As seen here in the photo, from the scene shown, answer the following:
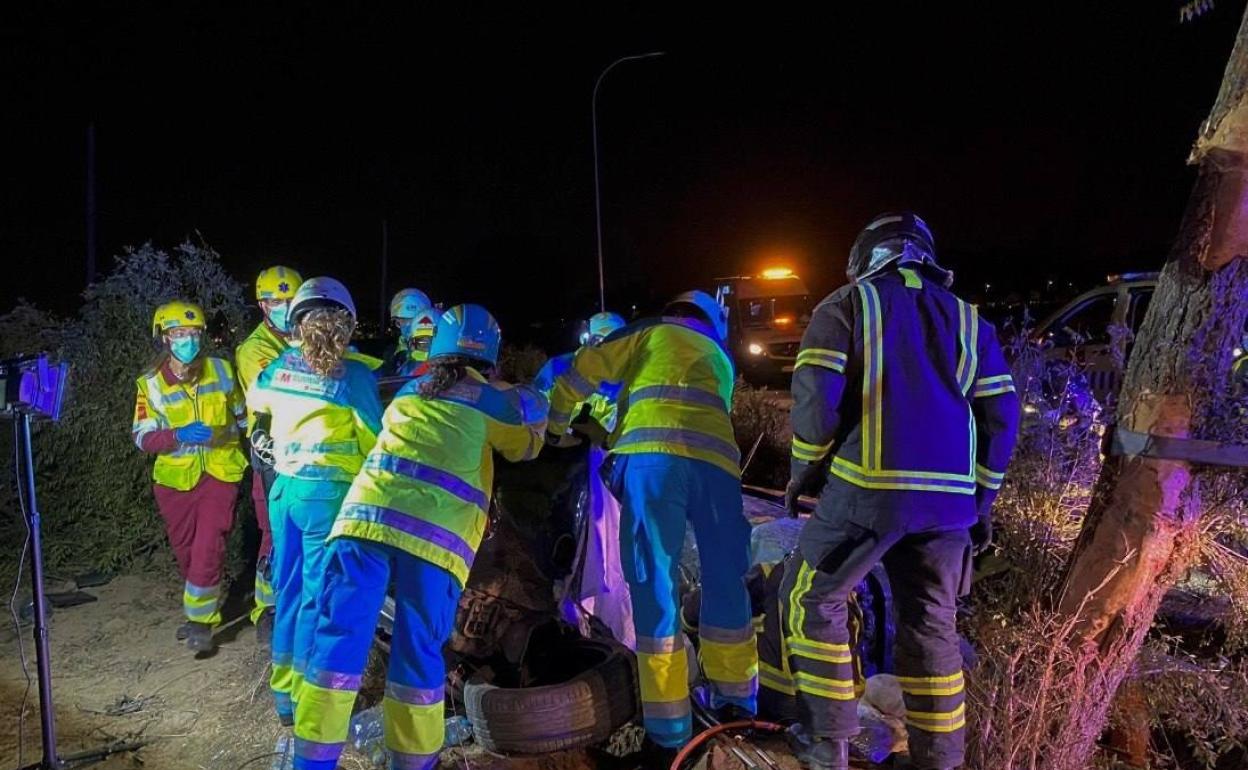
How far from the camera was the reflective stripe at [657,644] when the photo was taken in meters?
3.35

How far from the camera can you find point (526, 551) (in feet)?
11.7

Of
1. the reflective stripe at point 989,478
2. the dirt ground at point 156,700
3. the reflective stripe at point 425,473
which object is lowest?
the dirt ground at point 156,700

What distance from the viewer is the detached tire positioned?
323 cm

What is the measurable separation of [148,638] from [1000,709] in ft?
15.6

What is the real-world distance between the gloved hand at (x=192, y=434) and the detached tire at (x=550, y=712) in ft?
7.85

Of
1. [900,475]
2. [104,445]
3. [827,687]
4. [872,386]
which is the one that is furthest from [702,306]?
[104,445]

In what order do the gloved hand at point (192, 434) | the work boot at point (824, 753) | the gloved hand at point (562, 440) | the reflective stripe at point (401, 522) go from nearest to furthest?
the reflective stripe at point (401, 522) < the work boot at point (824, 753) < the gloved hand at point (562, 440) < the gloved hand at point (192, 434)

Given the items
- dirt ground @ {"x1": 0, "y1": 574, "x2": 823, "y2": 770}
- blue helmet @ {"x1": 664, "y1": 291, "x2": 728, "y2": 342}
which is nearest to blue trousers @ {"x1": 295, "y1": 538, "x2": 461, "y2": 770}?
dirt ground @ {"x1": 0, "y1": 574, "x2": 823, "y2": 770}

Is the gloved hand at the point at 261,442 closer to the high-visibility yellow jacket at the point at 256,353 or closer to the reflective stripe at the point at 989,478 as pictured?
the high-visibility yellow jacket at the point at 256,353

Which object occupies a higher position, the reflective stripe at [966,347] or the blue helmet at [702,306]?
the blue helmet at [702,306]

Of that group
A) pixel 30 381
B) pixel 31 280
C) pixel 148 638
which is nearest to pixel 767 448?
pixel 148 638

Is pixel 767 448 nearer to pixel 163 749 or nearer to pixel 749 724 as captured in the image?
pixel 749 724

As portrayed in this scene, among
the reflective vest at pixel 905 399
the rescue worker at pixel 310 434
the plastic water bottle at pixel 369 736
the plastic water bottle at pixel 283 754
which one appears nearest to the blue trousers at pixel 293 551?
the rescue worker at pixel 310 434

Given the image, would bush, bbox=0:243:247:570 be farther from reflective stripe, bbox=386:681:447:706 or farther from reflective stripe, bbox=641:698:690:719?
reflective stripe, bbox=641:698:690:719
